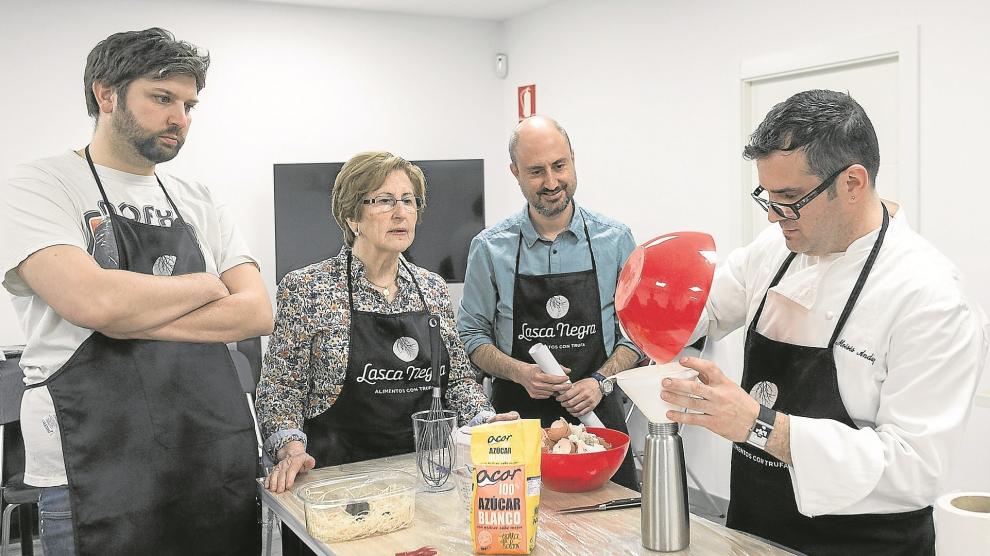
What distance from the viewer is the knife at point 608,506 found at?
1.79 meters

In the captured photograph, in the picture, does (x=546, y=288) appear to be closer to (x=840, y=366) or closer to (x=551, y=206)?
(x=551, y=206)

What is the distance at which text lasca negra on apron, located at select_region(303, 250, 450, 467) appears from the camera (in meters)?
2.26

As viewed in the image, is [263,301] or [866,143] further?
[263,301]

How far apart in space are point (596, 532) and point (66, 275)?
121 centimetres

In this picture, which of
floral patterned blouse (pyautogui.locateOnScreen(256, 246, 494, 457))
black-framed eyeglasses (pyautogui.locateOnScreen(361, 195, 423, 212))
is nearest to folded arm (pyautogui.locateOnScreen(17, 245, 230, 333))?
floral patterned blouse (pyautogui.locateOnScreen(256, 246, 494, 457))

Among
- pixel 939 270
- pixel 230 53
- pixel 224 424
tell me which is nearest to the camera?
pixel 939 270

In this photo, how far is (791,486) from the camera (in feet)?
5.62

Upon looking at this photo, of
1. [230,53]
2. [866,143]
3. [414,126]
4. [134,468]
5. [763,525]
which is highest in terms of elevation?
[230,53]

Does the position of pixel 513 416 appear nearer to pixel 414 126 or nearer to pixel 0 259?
pixel 0 259

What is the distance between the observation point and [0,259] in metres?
1.82

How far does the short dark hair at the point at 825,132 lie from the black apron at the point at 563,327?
1.19 m

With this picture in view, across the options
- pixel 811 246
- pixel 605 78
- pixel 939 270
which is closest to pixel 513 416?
pixel 811 246

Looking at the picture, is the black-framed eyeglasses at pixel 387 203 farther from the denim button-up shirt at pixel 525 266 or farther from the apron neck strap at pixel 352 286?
the denim button-up shirt at pixel 525 266

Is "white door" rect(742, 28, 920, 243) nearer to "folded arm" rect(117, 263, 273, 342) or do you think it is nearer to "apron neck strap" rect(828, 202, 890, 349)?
"apron neck strap" rect(828, 202, 890, 349)
